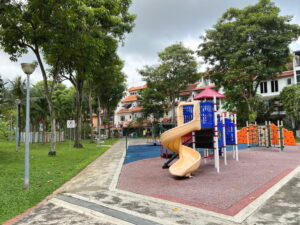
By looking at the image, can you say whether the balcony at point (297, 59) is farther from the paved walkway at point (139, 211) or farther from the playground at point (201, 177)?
the paved walkway at point (139, 211)

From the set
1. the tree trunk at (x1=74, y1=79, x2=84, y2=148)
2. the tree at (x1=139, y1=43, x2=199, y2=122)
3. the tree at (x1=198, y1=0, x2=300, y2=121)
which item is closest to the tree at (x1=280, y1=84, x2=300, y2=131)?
the tree at (x1=198, y1=0, x2=300, y2=121)

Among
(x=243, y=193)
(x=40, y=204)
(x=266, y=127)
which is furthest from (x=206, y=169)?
(x=266, y=127)

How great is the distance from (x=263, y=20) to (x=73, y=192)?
26.5 m

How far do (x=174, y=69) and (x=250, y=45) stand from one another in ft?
43.8

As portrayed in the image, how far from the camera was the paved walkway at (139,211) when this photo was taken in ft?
14.3

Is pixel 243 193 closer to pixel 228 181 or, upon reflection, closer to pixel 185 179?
pixel 228 181

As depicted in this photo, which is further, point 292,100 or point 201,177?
point 292,100

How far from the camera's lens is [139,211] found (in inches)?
194

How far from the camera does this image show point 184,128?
29.3 ft

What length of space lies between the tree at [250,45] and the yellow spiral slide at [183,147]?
62.1 ft

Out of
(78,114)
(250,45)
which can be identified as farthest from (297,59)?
(78,114)

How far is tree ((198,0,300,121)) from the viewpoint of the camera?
25016mm

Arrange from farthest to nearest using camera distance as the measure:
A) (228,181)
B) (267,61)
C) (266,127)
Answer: (267,61)
(266,127)
(228,181)

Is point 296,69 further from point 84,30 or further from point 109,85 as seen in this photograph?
point 84,30
